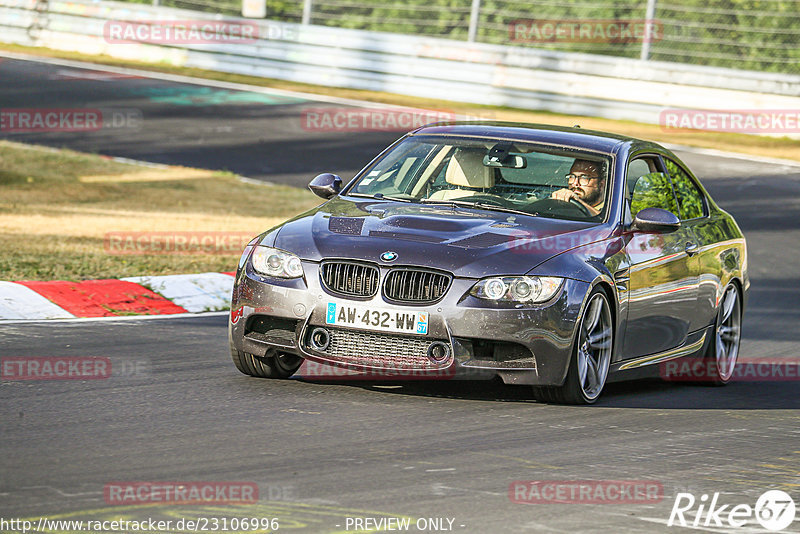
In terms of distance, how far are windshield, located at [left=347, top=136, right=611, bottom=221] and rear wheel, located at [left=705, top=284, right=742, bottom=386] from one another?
5.81ft

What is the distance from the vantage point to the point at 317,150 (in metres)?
21.6

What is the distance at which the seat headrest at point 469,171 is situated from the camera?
29.3 feet

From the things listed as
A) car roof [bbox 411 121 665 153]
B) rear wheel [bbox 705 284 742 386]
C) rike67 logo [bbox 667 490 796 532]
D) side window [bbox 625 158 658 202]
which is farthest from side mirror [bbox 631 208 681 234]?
rike67 logo [bbox 667 490 796 532]

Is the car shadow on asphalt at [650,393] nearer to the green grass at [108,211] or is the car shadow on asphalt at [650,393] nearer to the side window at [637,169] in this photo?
the side window at [637,169]

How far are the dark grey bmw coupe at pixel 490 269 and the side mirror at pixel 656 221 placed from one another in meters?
0.01

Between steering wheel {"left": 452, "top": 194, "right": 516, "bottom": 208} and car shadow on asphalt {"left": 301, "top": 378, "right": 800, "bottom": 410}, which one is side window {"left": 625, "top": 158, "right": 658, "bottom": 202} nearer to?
steering wheel {"left": 452, "top": 194, "right": 516, "bottom": 208}

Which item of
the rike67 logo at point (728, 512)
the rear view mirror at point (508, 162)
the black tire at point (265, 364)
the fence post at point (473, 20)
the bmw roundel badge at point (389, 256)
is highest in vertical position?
the fence post at point (473, 20)

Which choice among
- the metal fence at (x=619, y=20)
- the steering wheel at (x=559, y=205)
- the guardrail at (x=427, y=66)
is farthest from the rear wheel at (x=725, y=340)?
the metal fence at (x=619, y=20)

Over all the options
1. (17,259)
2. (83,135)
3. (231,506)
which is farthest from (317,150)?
(231,506)

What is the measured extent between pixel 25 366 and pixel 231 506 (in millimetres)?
3122

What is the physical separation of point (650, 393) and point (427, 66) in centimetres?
1788

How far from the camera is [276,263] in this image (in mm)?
7914

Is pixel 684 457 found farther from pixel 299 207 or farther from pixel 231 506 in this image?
pixel 299 207

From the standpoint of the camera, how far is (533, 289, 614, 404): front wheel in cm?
788
